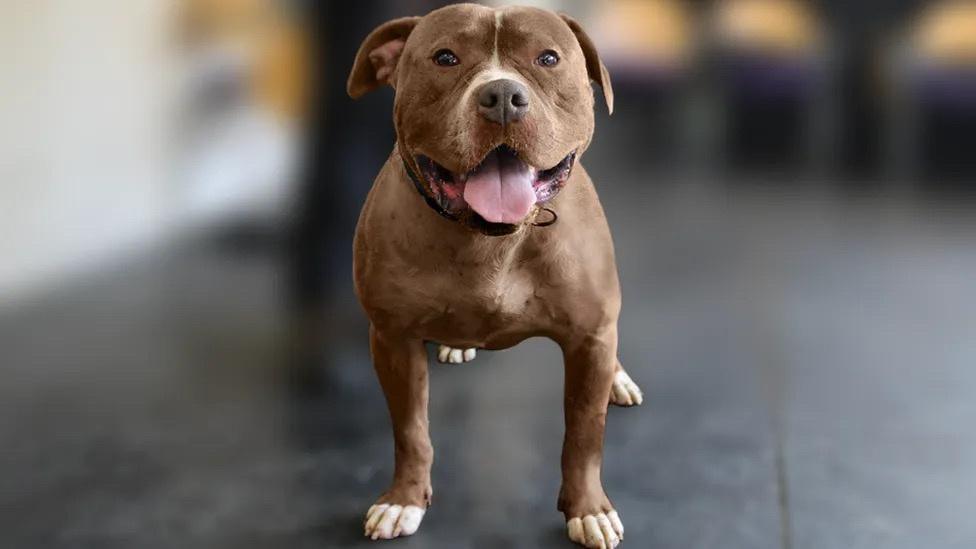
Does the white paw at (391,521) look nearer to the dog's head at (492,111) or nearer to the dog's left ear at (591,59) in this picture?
the dog's head at (492,111)

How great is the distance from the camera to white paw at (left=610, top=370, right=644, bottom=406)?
6.84ft

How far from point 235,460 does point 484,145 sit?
37.0 inches

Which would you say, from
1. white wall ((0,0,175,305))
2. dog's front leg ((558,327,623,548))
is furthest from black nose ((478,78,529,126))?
white wall ((0,0,175,305))

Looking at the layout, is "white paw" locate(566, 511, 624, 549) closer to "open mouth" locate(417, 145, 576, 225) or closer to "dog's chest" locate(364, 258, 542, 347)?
"dog's chest" locate(364, 258, 542, 347)

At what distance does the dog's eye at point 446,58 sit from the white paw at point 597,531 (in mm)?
750

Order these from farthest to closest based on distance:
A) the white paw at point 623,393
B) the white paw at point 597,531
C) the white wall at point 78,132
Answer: the white wall at point 78,132
the white paw at point 623,393
the white paw at point 597,531

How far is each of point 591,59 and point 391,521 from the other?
2.63 feet

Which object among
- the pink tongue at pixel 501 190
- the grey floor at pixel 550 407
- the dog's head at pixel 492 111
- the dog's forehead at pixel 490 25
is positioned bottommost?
the grey floor at pixel 550 407

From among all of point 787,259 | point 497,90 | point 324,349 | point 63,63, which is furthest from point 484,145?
point 787,259

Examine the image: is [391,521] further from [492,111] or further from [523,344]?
[523,344]

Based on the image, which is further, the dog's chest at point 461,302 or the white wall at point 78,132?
the white wall at point 78,132

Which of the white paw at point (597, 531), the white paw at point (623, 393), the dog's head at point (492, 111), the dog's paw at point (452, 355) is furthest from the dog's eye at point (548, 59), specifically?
the dog's paw at point (452, 355)

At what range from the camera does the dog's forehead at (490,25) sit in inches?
53.2

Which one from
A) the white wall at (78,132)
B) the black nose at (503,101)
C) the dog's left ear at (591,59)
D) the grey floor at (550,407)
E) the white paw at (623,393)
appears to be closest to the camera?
the black nose at (503,101)
